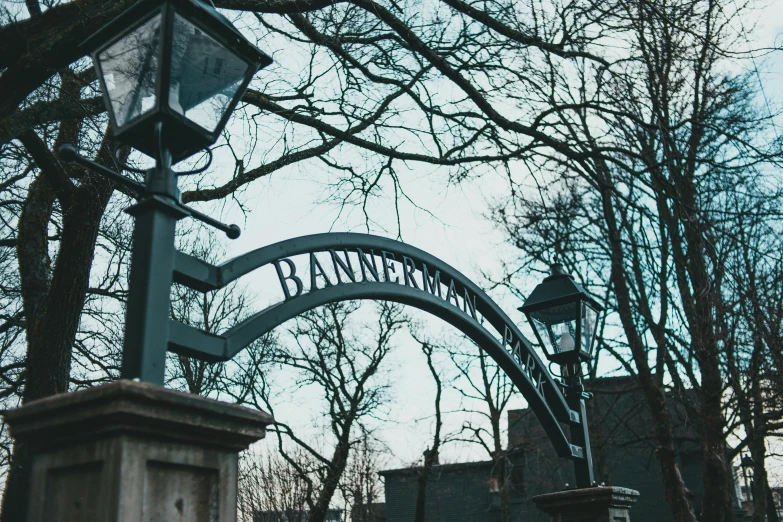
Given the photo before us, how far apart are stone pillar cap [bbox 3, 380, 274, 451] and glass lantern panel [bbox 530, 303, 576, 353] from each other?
4113 millimetres

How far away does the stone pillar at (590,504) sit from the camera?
18.8 feet

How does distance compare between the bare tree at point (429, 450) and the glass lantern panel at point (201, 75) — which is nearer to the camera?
the glass lantern panel at point (201, 75)

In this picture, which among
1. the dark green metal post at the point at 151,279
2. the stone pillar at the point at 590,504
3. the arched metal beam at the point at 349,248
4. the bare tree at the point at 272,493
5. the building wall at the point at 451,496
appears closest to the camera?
the dark green metal post at the point at 151,279

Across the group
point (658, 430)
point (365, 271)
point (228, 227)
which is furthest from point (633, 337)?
point (228, 227)

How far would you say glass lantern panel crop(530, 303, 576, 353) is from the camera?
639cm

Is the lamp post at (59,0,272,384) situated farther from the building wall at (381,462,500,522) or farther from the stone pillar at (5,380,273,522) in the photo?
the building wall at (381,462,500,522)

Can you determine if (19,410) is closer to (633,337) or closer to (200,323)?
(633,337)

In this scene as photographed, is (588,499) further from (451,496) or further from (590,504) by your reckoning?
(451,496)

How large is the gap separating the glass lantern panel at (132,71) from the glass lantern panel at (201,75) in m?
0.08

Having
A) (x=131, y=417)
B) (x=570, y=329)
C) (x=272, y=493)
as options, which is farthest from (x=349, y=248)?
(x=272, y=493)

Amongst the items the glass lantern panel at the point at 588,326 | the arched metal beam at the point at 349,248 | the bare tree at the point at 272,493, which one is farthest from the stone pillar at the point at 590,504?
the bare tree at the point at 272,493

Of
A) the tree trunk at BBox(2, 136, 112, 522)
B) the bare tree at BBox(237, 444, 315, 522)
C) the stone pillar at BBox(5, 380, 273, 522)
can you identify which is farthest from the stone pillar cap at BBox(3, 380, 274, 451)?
the bare tree at BBox(237, 444, 315, 522)

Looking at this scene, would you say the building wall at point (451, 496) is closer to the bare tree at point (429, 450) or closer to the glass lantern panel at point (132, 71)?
the bare tree at point (429, 450)

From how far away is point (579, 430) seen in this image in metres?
6.51
